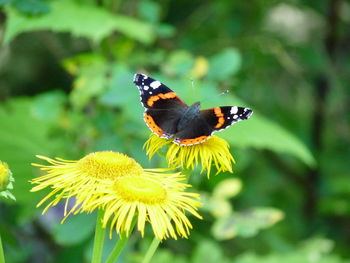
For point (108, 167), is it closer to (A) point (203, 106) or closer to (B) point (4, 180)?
(B) point (4, 180)

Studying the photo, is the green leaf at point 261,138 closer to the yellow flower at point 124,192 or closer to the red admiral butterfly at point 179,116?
the red admiral butterfly at point 179,116

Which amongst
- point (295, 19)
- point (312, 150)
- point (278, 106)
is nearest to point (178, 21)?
point (278, 106)

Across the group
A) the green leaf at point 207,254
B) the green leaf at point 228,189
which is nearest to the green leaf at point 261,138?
the green leaf at point 228,189

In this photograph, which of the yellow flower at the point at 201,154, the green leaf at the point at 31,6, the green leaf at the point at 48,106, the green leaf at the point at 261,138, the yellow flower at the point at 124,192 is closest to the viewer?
the yellow flower at the point at 124,192

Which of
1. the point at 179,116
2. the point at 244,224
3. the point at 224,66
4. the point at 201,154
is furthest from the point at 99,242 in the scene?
the point at 224,66

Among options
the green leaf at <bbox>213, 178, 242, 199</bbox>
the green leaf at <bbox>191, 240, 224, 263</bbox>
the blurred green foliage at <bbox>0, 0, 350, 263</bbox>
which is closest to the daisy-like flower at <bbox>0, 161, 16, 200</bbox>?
the blurred green foliage at <bbox>0, 0, 350, 263</bbox>

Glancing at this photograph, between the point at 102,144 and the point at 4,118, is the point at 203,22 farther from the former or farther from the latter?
the point at 102,144
